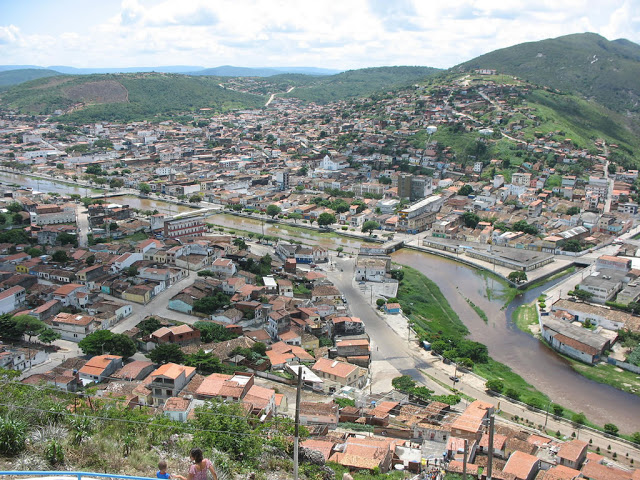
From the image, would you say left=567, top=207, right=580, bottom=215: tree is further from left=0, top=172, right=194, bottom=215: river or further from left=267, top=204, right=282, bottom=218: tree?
left=0, top=172, right=194, bottom=215: river

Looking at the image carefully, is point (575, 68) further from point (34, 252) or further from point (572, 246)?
point (34, 252)

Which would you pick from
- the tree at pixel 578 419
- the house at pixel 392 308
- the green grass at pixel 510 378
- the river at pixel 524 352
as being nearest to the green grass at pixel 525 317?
the river at pixel 524 352

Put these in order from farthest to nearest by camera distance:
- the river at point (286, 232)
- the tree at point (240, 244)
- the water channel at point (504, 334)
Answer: the river at point (286, 232) < the tree at point (240, 244) < the water channel at point (504, 334)

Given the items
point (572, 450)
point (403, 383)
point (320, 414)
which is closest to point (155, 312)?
point (320, 414)

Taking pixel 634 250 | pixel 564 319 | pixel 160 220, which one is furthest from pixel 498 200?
pixel 160 220

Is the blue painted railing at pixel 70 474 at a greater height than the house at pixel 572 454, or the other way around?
the blue painted railing at pixel 70 474

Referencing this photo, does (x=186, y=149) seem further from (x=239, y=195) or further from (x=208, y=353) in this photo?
(x=208, y=353)

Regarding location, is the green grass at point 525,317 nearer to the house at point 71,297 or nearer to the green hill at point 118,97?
the house at point 71,297
